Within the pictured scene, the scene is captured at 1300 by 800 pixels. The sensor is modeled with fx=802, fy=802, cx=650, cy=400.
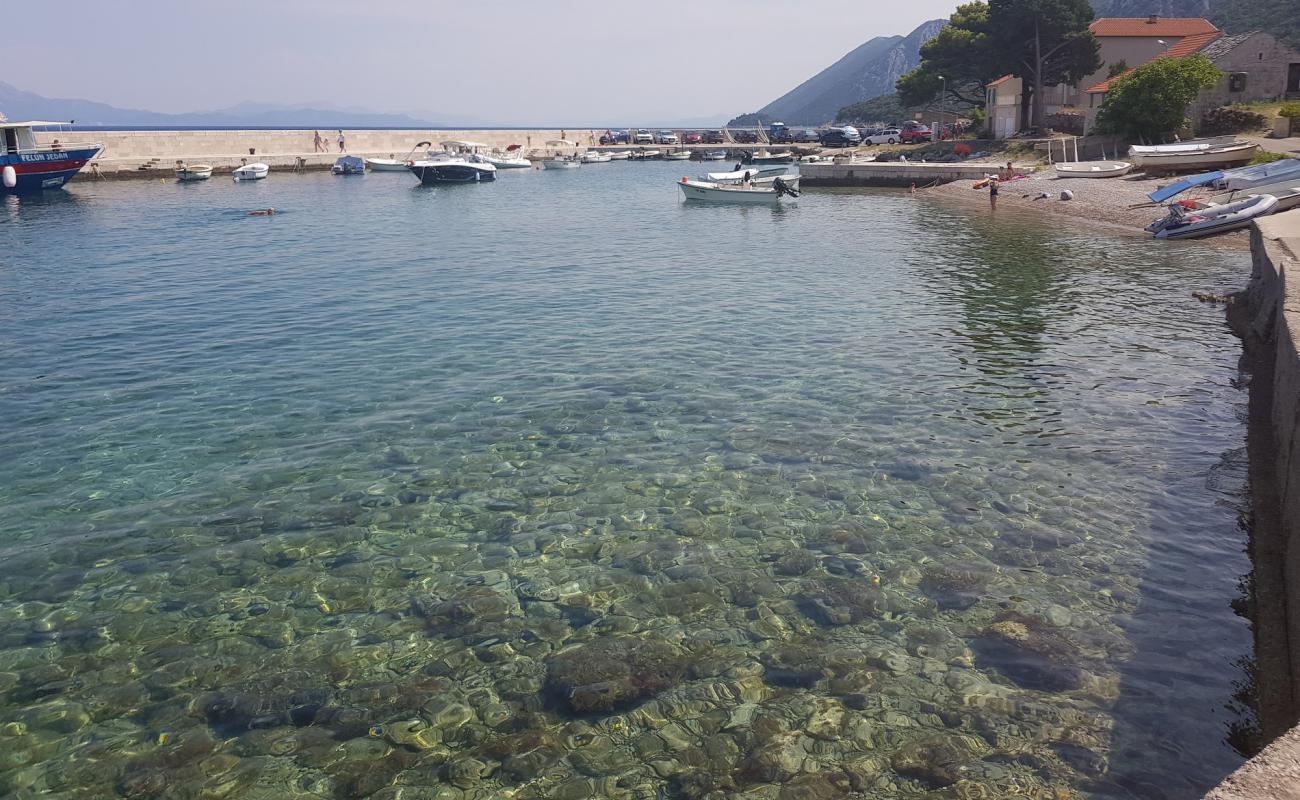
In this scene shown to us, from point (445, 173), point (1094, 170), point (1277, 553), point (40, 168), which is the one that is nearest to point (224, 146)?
point (40, 168)

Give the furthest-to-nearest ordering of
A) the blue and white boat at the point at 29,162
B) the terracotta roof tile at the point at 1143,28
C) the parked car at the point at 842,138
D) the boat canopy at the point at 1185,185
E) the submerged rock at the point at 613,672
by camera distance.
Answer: the parked car at the point at 842,138 < the terracotta roof tile at the point at 1143,28 < the blue and white boat at the point at 29,162 < the boat canopy at the point at 1185,185 < the submerged rock at the point at 613,672

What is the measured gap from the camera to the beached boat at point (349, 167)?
72.8 m

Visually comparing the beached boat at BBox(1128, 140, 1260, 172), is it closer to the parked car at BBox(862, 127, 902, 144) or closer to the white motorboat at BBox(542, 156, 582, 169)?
the parked car at BBox(862, 127, 902, 144)

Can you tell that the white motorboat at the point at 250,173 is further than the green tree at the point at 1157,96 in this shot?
Yes

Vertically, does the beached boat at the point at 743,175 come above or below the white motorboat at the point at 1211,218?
above

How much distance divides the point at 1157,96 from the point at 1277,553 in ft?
148

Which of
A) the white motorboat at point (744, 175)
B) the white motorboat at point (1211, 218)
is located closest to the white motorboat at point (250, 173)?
the white motorboat at point (744, 175)

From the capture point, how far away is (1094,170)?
41969mm

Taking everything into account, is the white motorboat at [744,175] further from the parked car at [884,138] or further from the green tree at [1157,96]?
the parked car at [884,138]

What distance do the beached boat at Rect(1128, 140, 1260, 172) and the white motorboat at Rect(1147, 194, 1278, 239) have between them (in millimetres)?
8084

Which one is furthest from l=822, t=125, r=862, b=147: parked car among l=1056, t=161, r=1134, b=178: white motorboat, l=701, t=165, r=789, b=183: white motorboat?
l=1056, t=161, r=1134, b=178: white motorboat

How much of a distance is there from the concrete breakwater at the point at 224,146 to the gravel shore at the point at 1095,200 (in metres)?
61.7

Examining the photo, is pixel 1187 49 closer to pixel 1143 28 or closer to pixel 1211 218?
pixel 1143 28

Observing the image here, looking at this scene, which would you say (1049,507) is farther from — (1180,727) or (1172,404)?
(1172,404)
